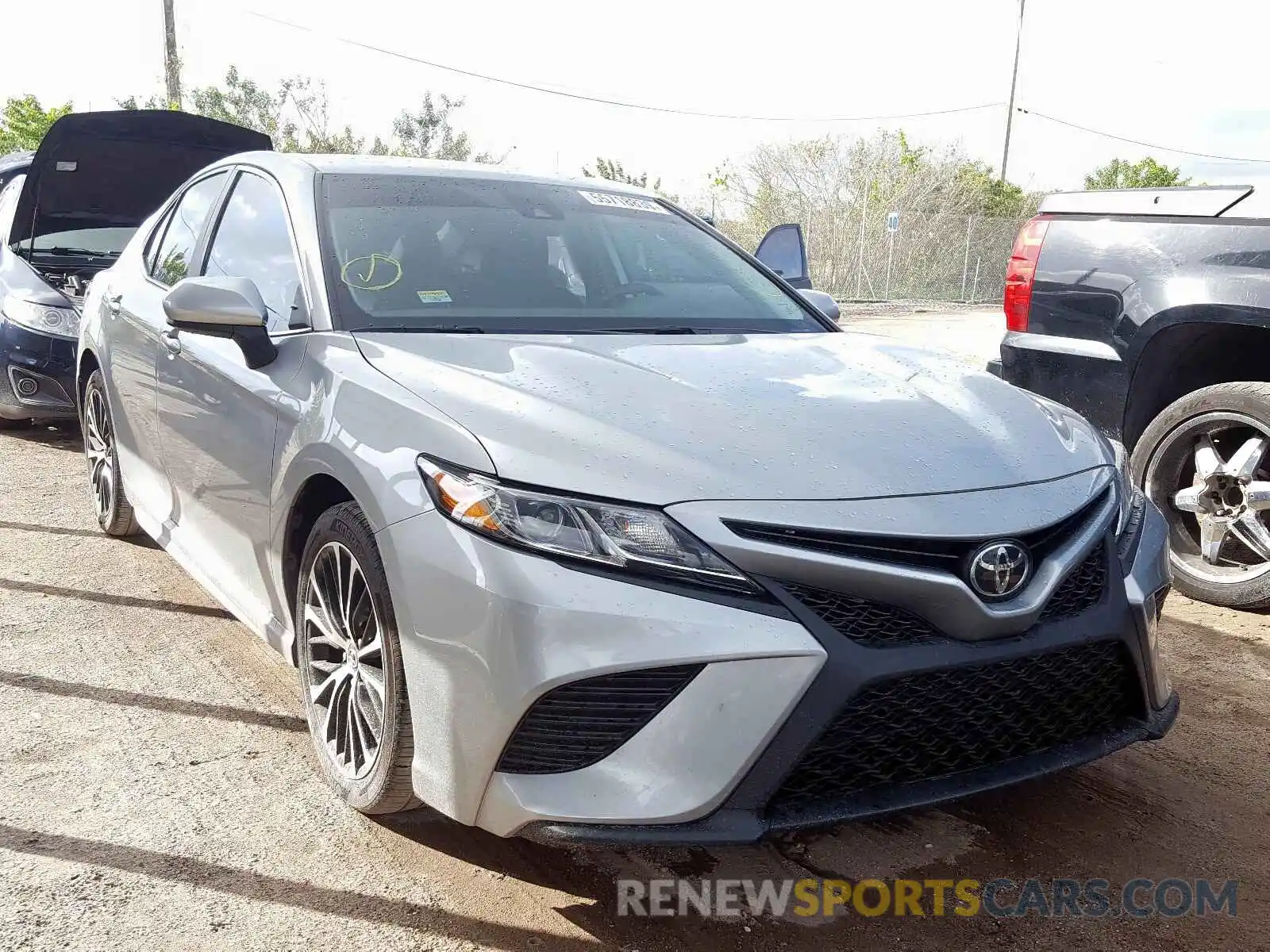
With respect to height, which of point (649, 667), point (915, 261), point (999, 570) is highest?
point (999, 570)

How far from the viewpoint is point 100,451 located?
495 cm

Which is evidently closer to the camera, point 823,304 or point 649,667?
point 649,667

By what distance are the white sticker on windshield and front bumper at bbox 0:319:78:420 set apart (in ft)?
13.8

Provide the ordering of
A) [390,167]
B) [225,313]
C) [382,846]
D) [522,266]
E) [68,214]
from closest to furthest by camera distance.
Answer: [382,846] → [225,313] → [522,266] → [390,167] → [68,214]

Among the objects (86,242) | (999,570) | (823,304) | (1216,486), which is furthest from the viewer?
(86,242)

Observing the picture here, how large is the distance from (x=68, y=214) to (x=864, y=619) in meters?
6.81

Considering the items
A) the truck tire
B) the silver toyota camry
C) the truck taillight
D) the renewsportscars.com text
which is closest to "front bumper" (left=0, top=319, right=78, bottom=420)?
the silver toyota camry

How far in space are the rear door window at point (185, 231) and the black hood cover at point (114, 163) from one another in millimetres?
2904

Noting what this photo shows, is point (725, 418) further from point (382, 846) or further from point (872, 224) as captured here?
point (872, 224)

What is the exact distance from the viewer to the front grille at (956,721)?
2041 mm

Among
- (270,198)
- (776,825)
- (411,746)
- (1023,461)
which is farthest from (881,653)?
(270,198)

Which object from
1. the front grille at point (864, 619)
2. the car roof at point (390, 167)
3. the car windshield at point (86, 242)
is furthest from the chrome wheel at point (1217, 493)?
the car windshield at point (86, 242)

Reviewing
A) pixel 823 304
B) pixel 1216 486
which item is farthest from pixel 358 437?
pixel 1216 486

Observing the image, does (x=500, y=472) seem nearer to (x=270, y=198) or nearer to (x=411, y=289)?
(x=411, y=289)
